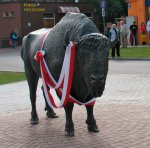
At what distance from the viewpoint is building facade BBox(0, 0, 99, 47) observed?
4491cm

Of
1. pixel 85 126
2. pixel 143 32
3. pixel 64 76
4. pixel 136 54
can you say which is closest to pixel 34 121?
pixel 85 126

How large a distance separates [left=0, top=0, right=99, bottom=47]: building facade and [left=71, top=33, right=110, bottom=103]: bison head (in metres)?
38.4

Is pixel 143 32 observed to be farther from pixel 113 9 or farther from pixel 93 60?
pixel 93 60

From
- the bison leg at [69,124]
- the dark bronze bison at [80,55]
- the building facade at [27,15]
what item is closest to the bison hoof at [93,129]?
the dark bronze bison at [80,55]

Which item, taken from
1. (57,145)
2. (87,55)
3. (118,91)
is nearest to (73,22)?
(87,55)

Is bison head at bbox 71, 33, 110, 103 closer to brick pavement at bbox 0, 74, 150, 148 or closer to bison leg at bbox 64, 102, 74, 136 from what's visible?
bison leg at bbox 64, 102, 74, 136

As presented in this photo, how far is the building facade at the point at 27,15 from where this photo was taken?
4491 cm

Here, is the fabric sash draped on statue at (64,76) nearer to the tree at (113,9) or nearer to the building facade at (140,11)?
the building facade at (140,11)

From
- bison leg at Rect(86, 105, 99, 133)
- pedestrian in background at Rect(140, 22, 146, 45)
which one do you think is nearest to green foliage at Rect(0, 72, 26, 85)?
bison leg at Rect(86, 105, 99, 133)

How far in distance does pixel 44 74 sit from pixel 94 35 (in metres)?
1.33

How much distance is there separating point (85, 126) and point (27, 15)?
127ft

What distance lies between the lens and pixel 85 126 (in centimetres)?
779

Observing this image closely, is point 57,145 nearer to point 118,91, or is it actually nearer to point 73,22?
point 73,22

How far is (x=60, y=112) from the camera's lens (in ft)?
30.2
